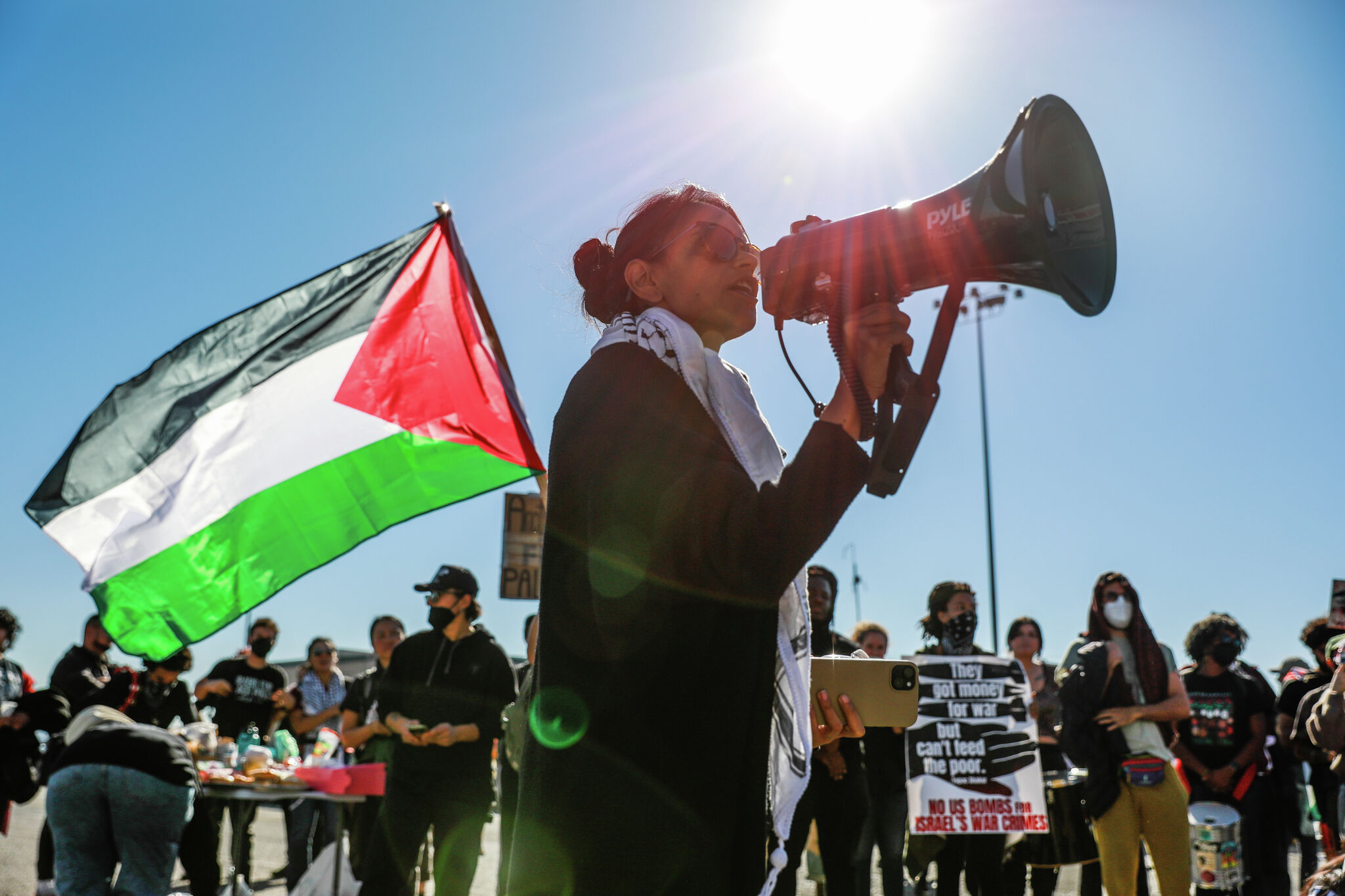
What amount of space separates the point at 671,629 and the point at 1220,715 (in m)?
6.26

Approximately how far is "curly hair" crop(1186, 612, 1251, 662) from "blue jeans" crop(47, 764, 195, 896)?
6.22 meters

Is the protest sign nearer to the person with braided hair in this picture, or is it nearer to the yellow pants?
the person with braided hair

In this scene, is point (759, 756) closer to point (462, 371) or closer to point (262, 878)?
point (462, 371)

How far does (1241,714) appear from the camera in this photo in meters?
6.25

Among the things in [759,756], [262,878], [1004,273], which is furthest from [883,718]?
[262,878]

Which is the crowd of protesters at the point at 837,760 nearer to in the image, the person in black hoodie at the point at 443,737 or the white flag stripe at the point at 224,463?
the person in black hoodie at the point at 443,737

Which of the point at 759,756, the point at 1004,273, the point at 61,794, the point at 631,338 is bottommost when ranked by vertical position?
the point at 61,794

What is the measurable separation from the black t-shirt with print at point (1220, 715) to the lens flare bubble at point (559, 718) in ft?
19.5

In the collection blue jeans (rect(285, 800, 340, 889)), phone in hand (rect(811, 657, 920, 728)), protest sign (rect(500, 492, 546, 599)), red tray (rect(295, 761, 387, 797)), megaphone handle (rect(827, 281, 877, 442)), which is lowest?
blue jeans (rect(285, 800, 340, 889))

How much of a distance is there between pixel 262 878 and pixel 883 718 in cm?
867

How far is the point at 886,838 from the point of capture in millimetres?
5703

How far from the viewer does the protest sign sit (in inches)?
260

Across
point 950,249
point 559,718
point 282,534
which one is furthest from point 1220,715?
point 559,718

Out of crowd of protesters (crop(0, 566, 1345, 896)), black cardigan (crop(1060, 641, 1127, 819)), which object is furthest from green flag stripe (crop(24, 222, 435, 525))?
black cardigan (crop(1060, 641, 1127, 819))
